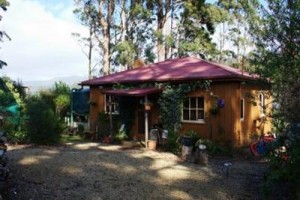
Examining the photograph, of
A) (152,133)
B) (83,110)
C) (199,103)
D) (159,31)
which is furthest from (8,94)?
(159,31)

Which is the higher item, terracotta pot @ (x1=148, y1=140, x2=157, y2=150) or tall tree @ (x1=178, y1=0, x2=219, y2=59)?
tall tree @ (x1=178, y1=0, x2=219, y2=59)

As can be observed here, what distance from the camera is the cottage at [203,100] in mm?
14914

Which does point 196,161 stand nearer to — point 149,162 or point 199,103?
point 149,162

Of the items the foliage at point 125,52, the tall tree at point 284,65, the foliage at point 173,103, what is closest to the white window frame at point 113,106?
the foliage at point 173,103

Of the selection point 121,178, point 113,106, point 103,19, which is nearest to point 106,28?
point 103,19

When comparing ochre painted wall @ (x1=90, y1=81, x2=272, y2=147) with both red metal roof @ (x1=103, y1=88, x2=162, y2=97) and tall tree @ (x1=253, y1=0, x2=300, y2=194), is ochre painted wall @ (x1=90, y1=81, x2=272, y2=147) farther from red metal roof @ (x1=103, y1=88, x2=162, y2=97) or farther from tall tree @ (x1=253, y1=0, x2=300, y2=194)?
tall tree @ (x1=253, y1=0, x2=300, y2=194)

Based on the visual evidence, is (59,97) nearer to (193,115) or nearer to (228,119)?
(193,115)

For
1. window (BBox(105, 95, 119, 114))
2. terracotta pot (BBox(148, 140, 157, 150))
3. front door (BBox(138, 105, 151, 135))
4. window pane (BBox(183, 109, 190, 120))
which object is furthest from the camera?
window (BBox(105, 95, 119, 114))

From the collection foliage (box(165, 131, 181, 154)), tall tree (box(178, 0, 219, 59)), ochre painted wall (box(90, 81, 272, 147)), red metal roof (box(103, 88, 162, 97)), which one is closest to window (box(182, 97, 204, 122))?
ochre painted wall (box(90, 81, 272, 147))

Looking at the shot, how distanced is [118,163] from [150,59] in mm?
31017

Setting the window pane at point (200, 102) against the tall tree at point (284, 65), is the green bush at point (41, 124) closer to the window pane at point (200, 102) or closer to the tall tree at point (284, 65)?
the window pane at point (200, 102)

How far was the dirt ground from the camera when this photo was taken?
7906mm

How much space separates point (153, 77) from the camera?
17.1 metres

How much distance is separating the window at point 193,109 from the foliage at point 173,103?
0.31m
